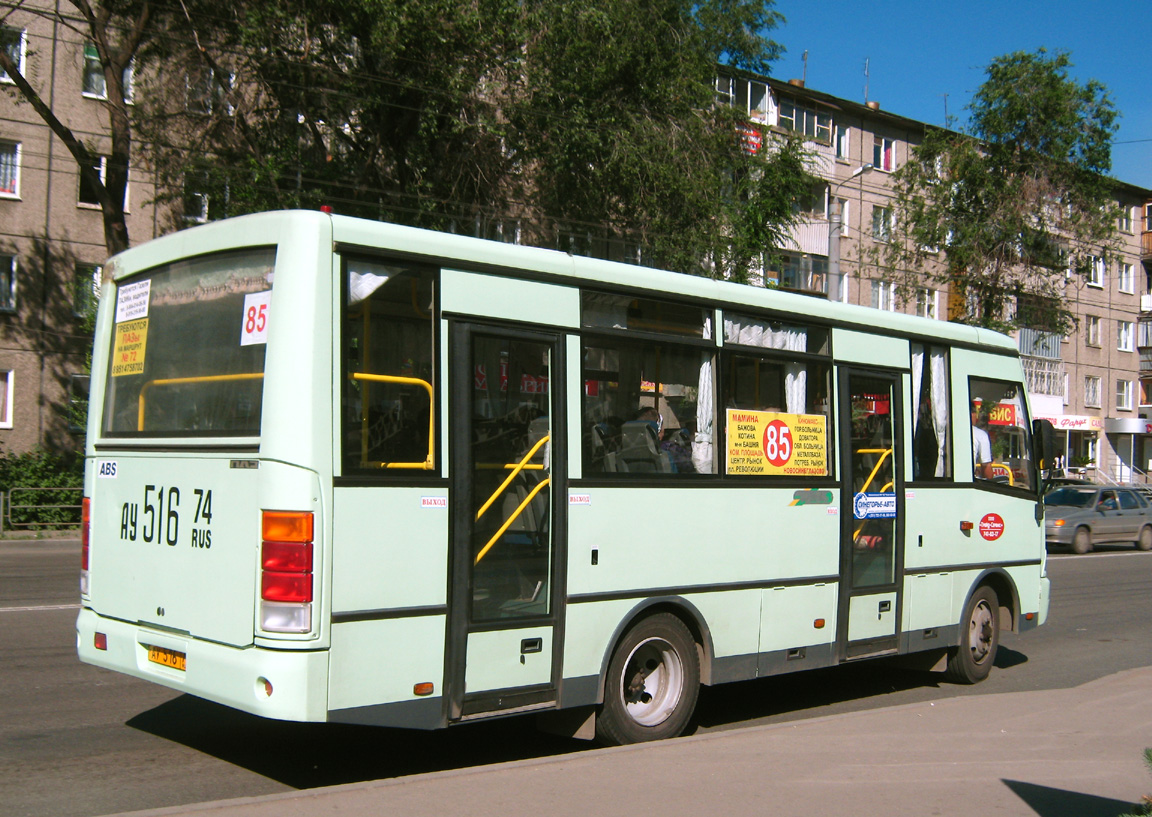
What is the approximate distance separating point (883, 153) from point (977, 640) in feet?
136

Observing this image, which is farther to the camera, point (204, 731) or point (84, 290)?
point (84, 290)

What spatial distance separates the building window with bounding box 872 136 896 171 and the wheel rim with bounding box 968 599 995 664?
40322 mm

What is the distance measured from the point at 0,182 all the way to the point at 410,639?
2853cm

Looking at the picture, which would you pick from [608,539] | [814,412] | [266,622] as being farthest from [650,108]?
[266,622]

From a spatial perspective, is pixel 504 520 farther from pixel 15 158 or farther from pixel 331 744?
pixel 15 158

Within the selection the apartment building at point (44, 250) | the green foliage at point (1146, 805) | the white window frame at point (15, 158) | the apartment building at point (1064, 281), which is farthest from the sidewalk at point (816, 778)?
the white window frame at point (15, 158)

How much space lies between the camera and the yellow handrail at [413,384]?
211 inches

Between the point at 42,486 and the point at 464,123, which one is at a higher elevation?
the point at 464,123

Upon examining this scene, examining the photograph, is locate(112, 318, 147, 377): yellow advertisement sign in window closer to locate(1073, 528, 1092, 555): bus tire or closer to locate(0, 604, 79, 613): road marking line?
locate(0, 604, 79, 613): road marking line

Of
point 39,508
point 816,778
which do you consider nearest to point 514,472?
point 816,778

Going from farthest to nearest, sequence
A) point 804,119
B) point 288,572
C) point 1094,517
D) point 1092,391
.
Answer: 1. point 1092,391
2. point 804,119
3. point 1094,517
4. point 288,572

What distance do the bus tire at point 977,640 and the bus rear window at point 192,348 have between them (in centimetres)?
680

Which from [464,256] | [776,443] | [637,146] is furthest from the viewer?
[637,146]

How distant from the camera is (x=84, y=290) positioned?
2773 cm
